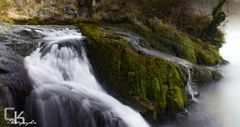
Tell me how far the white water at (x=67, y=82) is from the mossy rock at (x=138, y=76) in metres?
0.40

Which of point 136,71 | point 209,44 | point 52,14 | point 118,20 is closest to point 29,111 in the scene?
point 136,71

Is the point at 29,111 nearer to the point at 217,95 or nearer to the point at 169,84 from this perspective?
the point at 169,84

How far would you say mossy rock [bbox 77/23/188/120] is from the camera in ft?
36.9

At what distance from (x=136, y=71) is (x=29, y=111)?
397 centimetres

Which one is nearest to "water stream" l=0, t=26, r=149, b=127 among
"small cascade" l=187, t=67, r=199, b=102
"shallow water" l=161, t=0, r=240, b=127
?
"shallow water" l=161, t=0, r=240, b=127

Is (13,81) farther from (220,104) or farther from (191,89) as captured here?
(220,104)

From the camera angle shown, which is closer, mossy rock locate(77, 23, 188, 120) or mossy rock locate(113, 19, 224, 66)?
mossy rock locate(77, 23, 188, 120)

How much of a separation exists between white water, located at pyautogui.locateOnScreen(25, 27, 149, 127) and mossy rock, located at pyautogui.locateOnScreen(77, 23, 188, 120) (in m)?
0.40

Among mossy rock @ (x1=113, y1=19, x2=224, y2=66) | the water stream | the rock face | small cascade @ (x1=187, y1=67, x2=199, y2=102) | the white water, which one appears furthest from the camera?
mossy rock @ (x1=113, y1=19, x2=224, y2=66)

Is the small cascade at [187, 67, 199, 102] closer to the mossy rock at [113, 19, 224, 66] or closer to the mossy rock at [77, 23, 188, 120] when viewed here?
the mossy rock at [77, 23, 188, 120]

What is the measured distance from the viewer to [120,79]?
1149 centimetres

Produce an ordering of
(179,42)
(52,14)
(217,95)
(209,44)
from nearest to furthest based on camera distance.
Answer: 1. (217,95)
2. (179,42)
3. (52,14)
4. (209,44)

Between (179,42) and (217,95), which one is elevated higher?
(179,42)

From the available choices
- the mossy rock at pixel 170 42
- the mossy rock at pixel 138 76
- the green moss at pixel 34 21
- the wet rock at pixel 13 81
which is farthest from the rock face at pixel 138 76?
the green moss at pixel 34 21
